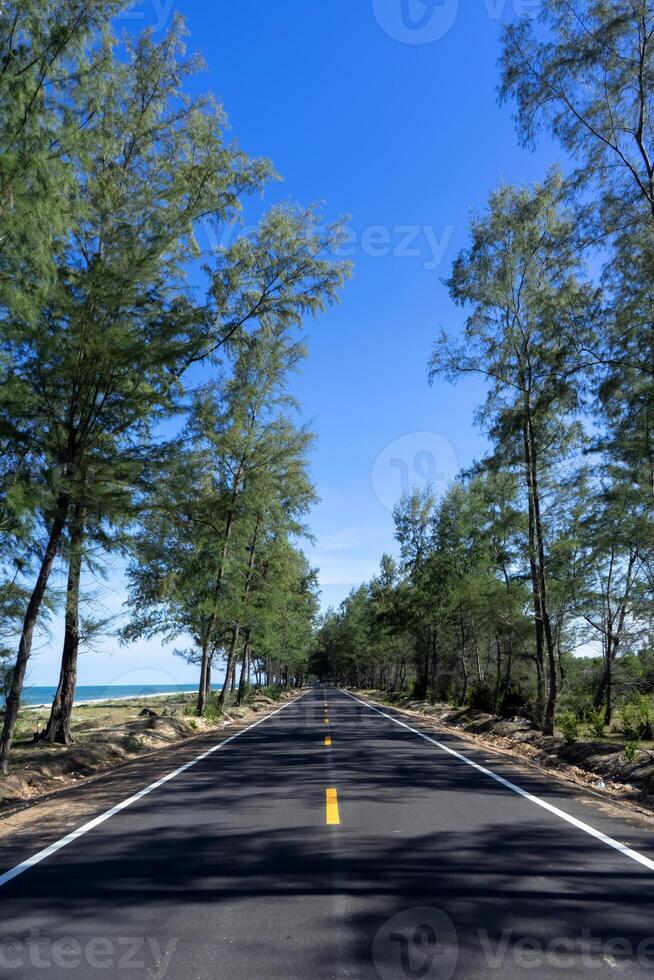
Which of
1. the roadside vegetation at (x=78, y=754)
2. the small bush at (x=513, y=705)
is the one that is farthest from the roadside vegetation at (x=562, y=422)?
the roadside vegetation at (x=78, y=754)

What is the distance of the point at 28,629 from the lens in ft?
39.3

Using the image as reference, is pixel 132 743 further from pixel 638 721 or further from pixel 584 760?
pixel 638 721

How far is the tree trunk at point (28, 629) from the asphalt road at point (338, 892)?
418cm

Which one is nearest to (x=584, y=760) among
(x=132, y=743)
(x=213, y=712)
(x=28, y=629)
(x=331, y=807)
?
(x=331, y=807)

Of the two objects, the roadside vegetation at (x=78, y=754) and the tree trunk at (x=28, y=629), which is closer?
the roadside vegetation at (x=78, y=754)

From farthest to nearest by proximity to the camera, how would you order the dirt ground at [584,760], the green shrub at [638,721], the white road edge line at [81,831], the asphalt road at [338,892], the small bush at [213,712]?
the small bush at [213,712], the green shrub at [638,721], the dirt ground at [584,760], the white road edge line at [81,831], the asphalt road at [338,892]

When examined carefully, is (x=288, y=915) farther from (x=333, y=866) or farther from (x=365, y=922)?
(x=333, y=866)

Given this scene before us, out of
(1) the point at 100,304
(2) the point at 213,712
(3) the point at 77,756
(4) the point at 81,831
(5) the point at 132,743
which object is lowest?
(2) the point at 213,712

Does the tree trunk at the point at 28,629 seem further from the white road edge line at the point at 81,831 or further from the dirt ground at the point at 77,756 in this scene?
the white road edge line at the point at 81,831

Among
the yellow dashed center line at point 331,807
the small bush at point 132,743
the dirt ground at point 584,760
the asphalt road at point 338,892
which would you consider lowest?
the small bush at point 132,743

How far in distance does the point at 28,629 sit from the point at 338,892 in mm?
8915

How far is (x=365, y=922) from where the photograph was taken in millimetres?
4461

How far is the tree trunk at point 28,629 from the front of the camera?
1150 centimetres

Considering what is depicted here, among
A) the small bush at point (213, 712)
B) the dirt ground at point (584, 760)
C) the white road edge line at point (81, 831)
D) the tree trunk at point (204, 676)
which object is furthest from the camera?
the tree trunk at point (204, 676)
